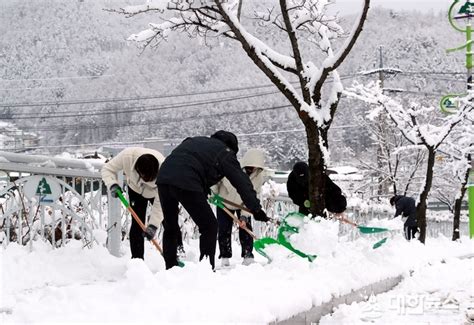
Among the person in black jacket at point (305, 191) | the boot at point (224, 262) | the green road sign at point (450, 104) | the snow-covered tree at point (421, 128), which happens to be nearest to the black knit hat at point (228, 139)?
the boot at point (224, 262)

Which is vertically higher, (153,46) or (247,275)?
(153,46)

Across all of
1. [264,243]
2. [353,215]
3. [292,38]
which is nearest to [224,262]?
[264,243]

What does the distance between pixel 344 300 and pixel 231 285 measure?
134cm

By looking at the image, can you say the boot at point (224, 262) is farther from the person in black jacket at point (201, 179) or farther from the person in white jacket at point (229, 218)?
the person in black jacket at point (201, 179)

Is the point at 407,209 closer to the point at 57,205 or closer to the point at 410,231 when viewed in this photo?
the point at 410,231

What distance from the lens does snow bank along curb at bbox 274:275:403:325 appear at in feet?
13.7

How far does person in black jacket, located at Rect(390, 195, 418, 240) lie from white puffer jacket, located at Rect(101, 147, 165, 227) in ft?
27.2

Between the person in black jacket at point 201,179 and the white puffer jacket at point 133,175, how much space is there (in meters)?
0.67

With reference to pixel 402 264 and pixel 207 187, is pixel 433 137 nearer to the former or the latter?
pixel 402 264

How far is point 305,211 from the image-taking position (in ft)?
25.2

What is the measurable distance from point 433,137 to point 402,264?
6555 millimetres

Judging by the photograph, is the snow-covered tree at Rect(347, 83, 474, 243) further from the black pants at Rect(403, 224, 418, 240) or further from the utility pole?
the black pants at Rect(403, 224, 418, 240)

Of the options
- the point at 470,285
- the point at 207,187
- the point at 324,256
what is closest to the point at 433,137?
the point at 470,285

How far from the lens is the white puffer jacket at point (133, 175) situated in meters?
5.91
